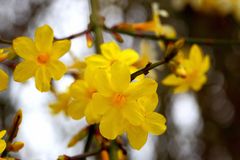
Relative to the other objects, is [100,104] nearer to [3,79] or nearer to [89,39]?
[3,79]

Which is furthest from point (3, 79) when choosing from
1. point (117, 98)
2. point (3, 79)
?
point (117, 98)

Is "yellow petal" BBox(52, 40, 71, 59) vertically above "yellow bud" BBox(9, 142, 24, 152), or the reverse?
"yellow petal" BBox(52, 40, 71, 59)

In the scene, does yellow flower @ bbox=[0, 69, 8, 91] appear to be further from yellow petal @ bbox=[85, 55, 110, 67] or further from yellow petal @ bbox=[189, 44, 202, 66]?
yellow petal @ bbox=[189, 44, 202, 66]

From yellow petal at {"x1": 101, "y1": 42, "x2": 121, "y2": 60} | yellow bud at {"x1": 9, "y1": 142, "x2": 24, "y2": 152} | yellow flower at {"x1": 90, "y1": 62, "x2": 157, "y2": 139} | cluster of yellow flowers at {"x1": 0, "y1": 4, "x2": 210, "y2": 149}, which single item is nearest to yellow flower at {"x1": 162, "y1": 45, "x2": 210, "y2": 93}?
cluster of yellow flowers at {"x1": 0, "y1": 4, "x2": 210, "y2": 149}

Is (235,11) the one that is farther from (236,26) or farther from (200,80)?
(236,26)

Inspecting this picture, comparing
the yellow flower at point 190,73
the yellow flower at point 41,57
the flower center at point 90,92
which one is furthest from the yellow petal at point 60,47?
the yellow flower at point 190,73

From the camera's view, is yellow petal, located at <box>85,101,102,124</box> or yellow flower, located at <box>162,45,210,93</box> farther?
yellow flower, located at <box>162,45,210,93</box>

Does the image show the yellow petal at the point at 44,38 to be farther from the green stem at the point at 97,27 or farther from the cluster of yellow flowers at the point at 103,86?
the green stem at the point at 97,27
